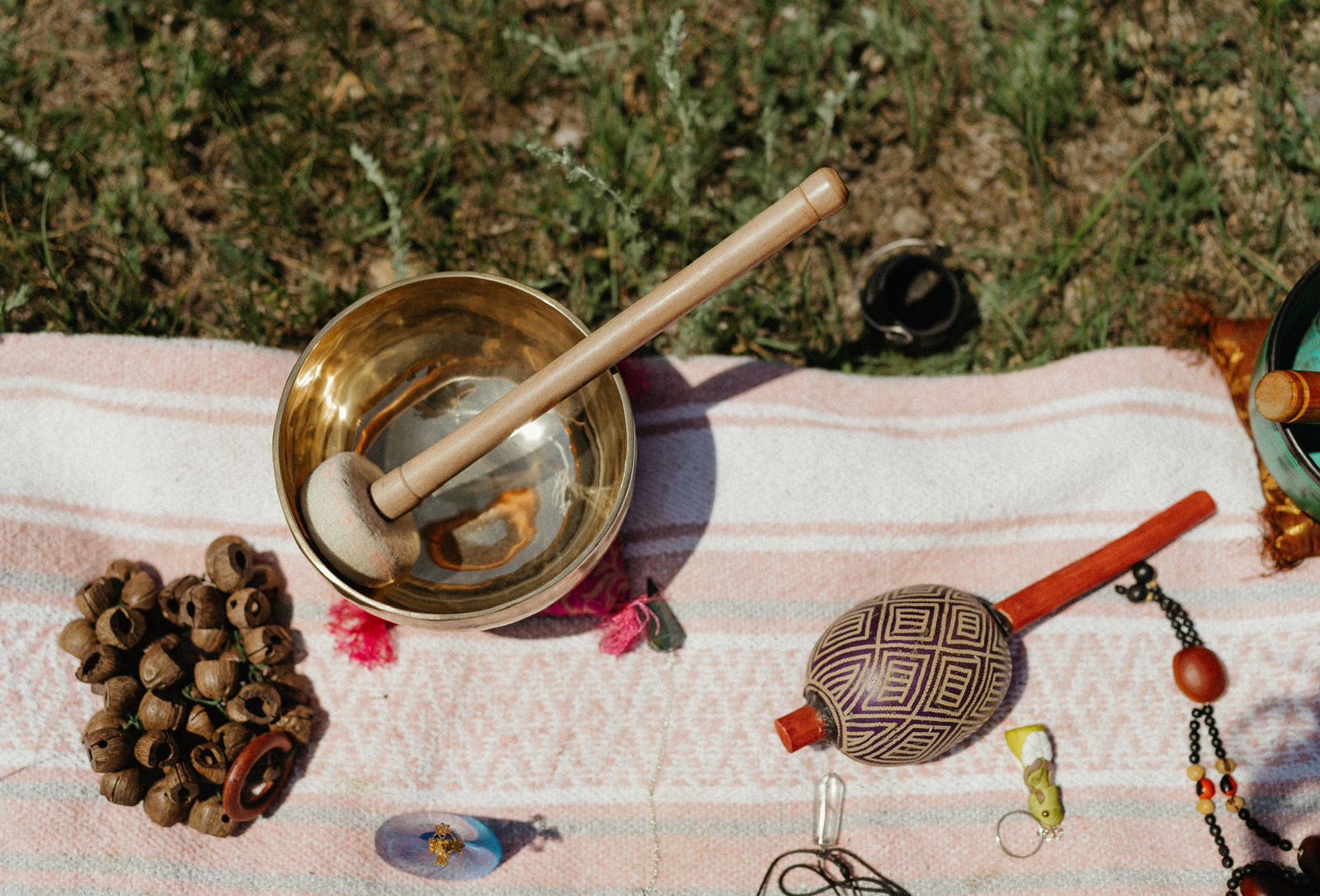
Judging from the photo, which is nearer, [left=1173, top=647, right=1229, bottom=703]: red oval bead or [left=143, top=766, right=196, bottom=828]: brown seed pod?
[left=143, top=766, right=196, bottom=828]: brown seed pod

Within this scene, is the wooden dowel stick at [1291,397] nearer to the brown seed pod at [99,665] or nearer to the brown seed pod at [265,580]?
the brown seed pod at [265,580]

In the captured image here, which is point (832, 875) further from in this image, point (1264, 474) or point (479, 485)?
point (1264, 474)

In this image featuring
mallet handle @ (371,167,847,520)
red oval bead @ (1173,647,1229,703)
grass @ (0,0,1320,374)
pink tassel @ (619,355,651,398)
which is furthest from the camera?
grass @ (0,0,1320,374)

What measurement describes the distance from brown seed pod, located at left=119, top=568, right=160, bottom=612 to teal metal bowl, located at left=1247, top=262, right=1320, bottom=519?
6.82ft

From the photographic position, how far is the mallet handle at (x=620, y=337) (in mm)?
1392

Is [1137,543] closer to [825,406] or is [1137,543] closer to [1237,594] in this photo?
[1237,594]

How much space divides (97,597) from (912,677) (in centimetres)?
148

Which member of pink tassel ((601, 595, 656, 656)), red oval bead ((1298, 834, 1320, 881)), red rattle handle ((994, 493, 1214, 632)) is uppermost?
red rattle handle ((994, 493, 1214, 632))

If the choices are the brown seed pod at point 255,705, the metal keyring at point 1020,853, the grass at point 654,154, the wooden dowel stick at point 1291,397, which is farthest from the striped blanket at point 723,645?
the wooden dowel stick at point 1291,397

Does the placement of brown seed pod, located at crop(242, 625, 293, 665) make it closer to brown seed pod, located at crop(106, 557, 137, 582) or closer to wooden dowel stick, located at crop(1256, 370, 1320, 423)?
brown seed pod, located at crop(106, 557, 137, 582)

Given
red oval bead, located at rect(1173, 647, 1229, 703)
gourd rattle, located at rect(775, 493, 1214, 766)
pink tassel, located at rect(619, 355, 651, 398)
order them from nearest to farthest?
gourd rattle, located at rect(775, 493, 1214, 766), red oval bead, located at rect(1173, 647, 1229, 703), pink tassel, located at rect(619, 355, 651, 398)

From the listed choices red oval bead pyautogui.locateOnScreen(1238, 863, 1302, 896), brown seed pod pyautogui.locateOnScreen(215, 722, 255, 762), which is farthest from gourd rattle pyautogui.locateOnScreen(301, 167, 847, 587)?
red oval bead pyautogui.locateOnScreen(1238, 863, 1302, 896)

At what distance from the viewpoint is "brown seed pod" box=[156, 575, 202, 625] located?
1.80m

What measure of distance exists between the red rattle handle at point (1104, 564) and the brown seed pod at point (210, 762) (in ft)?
4.66
